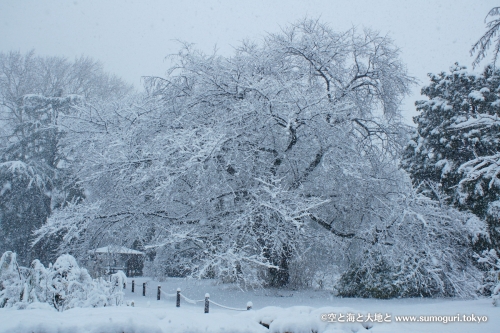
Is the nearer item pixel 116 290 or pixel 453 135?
pixel 116 290

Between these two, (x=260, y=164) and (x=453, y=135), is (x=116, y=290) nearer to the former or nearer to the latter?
(x=260, y=164)

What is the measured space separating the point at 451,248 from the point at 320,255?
13.3 ft

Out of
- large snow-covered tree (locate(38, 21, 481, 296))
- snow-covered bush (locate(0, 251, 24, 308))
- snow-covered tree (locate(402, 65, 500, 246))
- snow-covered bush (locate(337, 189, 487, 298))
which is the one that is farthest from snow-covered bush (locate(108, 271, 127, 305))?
snow-covered tree (locate(402, 65, 500, 246))

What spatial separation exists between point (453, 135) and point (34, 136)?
19.8 metres

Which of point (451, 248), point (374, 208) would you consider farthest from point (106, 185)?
point (451, 248)

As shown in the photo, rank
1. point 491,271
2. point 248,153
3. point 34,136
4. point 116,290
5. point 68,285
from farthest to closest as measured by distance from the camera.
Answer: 1. point 34,136
2. point 248,153
3. point 491,271
4. point 116,290
5. point 68,285

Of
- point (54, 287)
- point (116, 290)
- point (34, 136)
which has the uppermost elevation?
point (34, 136)

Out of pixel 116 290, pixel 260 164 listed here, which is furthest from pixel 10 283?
pixel 260 164

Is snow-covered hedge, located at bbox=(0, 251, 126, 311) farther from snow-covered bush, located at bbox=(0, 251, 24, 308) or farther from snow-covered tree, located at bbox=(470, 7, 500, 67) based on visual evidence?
snow-covered tree, located at bbox=(470, 7, 500, 67)

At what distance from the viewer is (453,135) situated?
1412cm

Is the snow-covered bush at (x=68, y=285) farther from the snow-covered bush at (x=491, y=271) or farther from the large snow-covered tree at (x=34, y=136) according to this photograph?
the large snow-covered tree at (x=34, y=136)

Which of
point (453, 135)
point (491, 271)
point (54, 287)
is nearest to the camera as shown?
point (54, 287)

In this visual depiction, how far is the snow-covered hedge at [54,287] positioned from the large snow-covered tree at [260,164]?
11.0ft

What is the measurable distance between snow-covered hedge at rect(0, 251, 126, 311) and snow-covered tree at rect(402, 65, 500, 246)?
1123cm
